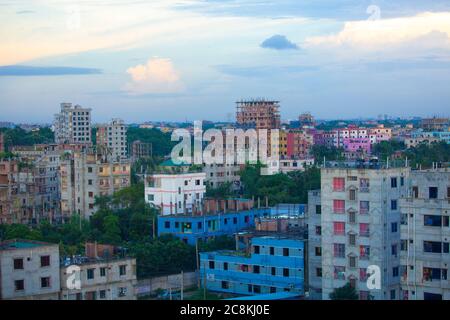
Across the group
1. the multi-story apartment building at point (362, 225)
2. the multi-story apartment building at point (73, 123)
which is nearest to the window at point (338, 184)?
the multi-story apartment building at point (362, 225)

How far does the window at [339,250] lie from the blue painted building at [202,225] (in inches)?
127

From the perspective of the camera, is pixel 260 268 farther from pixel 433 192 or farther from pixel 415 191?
pixel 433 192

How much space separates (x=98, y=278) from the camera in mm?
6148

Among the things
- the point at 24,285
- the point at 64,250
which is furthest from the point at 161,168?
the point at 24,285

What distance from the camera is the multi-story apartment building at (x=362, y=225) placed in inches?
252

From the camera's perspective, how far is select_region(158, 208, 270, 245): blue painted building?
989 cm

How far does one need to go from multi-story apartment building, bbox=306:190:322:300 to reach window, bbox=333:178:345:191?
0.42 metres

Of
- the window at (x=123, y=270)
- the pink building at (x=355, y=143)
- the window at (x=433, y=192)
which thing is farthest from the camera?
the pink building at (x=355, y=143)

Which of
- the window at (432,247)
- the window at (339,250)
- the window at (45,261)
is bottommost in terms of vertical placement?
the window at (339,250)

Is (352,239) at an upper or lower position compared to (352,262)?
Answer: upper

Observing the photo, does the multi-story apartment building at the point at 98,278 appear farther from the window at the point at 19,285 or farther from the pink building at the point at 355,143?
the pink building at the point at 355,143

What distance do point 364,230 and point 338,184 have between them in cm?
42

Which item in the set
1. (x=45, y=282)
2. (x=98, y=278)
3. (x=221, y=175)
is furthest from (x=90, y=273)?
(x=221, y=175)

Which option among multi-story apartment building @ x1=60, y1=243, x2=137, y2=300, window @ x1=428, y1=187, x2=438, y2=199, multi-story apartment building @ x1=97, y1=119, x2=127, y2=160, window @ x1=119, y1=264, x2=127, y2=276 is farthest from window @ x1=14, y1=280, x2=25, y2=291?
multi-story apartment building @ x1=97, y1=119, x2=127, y2=160
